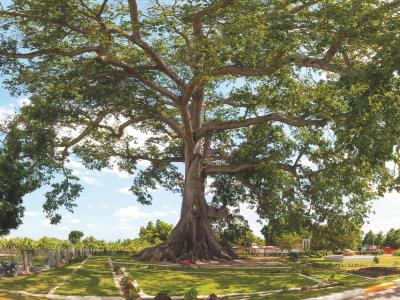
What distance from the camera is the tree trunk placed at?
2989 cm

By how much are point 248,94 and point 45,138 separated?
37.9 feet

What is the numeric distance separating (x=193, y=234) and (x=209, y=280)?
11278 millimetres

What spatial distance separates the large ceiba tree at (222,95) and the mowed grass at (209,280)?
5.35 m

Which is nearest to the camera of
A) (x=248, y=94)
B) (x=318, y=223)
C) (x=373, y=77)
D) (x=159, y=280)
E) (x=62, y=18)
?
(x=373, y=77)

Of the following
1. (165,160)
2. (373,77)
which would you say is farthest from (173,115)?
(373,77)

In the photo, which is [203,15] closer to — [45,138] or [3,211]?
[45,138]

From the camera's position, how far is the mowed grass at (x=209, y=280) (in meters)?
17.1

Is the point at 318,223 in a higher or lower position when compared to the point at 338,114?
lower

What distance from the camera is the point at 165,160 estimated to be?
38688 millimetres

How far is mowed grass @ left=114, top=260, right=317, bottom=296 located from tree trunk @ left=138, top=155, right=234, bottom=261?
17.0 ft

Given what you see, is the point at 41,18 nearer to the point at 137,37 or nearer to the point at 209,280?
the point at 137,37

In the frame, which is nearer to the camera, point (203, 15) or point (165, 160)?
point (203, 15)

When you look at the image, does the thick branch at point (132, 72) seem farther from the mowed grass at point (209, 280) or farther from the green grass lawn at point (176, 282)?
the green grass lawn at point (176, 282)

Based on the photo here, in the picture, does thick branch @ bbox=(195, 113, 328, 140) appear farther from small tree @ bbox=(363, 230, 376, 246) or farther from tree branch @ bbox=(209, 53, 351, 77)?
small tree @ bbox=(363, 230, 376, 246)
